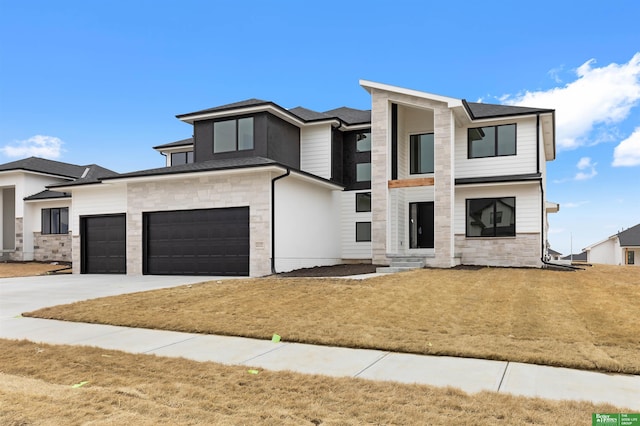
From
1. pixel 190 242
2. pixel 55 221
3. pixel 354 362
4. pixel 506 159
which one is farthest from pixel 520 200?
pixel 55 221

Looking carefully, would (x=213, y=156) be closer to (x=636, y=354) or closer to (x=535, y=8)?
(x=535, y=8)

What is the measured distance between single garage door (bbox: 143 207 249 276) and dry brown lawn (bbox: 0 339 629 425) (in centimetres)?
1118

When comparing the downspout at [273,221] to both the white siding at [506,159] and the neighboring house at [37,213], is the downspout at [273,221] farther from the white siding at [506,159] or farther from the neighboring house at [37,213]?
the neighboring house at [37,213]

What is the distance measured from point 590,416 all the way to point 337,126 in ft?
58.9

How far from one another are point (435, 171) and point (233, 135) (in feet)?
28.6

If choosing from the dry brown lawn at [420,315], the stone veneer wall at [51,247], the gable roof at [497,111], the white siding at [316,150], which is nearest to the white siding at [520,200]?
the gable roof at [497,111]

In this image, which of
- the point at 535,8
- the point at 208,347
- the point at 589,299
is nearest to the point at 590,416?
the point at 208,347

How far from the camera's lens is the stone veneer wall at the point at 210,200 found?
15688mm

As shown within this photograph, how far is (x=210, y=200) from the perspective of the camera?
54.9ft

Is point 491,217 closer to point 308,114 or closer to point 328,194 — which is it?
point 328,194

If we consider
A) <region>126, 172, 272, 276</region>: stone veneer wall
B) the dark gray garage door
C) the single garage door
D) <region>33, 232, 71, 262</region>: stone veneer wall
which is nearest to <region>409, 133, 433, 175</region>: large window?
<region>126, 172, 272, 276</region>: stone veneer wall

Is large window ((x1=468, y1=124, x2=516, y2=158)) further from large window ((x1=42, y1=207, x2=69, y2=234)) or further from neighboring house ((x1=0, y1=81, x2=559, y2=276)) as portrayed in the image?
large window ((x1=42, y1=207, x2=69, y2=234))

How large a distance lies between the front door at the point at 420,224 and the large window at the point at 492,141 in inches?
125

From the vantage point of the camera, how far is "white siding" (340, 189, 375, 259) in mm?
20766
